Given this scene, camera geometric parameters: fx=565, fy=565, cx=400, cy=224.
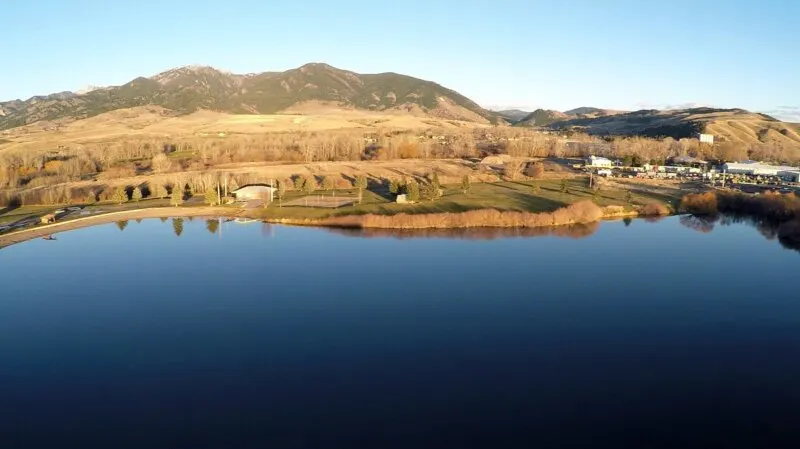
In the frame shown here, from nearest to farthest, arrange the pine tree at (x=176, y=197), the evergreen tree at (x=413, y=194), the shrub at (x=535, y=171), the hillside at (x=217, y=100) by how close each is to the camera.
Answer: the evergreen tree at (x=413, y=194) < the pine tree at (x=176, y=197) < the shrub at (x=535, y=171) < the hillside at (x=217, y=100)

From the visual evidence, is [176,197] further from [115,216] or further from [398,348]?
[398,348]

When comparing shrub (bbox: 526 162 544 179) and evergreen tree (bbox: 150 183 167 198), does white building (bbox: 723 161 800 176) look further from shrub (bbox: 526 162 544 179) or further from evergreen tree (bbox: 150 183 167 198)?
evergreen tree (bbox: 150 183 167 198)

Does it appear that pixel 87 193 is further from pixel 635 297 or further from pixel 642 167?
pixel 642 167

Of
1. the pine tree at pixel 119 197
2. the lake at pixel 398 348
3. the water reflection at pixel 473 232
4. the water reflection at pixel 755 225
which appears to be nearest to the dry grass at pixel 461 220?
the water reflection at pixel 473 232

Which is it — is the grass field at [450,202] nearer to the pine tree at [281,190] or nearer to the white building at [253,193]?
the pine tree at [281,190]

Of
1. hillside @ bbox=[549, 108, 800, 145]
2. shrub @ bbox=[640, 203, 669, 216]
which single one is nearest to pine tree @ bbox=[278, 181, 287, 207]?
shrub @ bbox=[640, 203, 669, 216]

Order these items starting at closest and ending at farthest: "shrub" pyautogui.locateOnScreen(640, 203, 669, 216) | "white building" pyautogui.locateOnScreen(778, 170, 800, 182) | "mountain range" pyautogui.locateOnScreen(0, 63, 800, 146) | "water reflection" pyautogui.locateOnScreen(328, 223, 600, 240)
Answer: "water reflection" pyautogui.locateOnScreen(328, 223, 600, 240), "shrub" pyautogui.locateOnScreen(640, 203, 669, 216), "white building" pyautogui.locateOnScreen(778, 170, 800, 182), "mountain range" pyautogui.locateOnScreen(0, 63, 800, 146)
